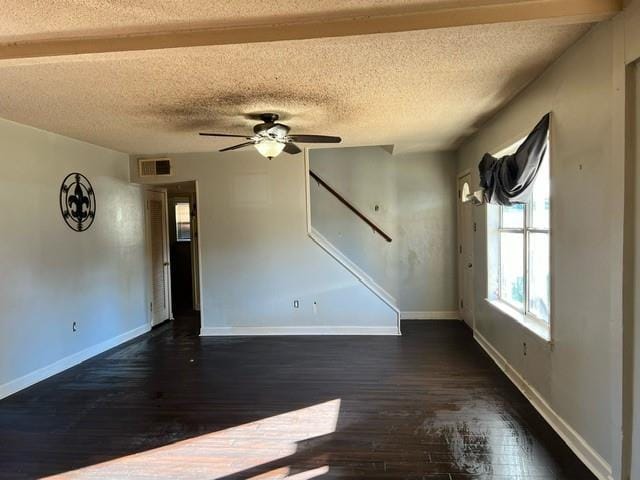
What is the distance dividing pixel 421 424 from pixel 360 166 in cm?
409

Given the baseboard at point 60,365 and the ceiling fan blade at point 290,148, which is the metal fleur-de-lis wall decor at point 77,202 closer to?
the baseboard at point 60,365

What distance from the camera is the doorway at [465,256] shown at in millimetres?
5211

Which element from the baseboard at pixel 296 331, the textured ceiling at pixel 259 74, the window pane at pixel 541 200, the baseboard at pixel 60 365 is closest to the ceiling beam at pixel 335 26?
the textured ceiling at pixel 259 74

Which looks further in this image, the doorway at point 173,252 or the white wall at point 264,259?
the doorway at point 173,252

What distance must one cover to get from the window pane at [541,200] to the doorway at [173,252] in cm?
437

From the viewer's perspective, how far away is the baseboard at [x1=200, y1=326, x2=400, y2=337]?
5227 mm

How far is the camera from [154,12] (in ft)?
6.21

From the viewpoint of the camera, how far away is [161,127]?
13.0ft

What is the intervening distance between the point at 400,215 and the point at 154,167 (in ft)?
12.2

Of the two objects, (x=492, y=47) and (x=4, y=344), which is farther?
(x=4, y=344)

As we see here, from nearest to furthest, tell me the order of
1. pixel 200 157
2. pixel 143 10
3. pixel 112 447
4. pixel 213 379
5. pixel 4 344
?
pixel 143 10, pixel 112 447, pixel 4 344, pixel 213 379, pixel 200 157

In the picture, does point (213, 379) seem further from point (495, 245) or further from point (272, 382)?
point (495, 245)

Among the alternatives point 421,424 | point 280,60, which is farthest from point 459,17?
point 421,424

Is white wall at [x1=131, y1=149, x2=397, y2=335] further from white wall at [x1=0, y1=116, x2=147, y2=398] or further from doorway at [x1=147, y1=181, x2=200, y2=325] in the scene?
white wall at [x1=0, y1=116, x2=147, y2=398]
